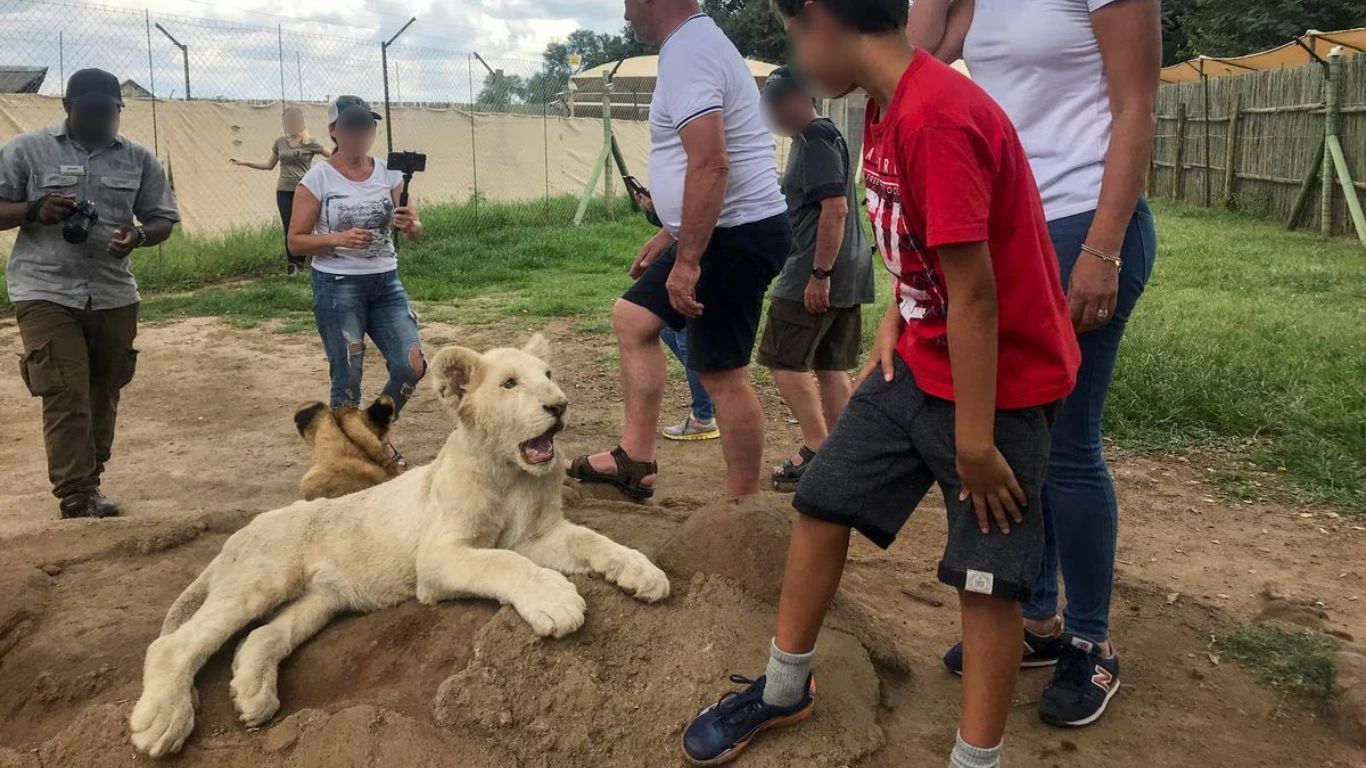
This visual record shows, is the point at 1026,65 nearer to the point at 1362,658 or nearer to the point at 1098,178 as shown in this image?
the point at 1098,178

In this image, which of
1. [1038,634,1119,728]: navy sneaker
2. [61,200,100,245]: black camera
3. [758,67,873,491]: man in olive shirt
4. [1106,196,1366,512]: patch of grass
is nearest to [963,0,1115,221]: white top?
[1038,634,1119,728]: navy sneaker

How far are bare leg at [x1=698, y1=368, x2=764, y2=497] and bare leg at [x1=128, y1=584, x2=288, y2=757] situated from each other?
1.92 metres

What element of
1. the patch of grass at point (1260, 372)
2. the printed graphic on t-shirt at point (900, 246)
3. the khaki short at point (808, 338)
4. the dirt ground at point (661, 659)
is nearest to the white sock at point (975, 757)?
the dirt ground at point (661, 659)

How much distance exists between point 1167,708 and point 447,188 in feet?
52.2

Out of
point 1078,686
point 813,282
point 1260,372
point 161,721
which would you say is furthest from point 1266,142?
point 161,721

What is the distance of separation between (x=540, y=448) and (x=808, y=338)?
7.63ft

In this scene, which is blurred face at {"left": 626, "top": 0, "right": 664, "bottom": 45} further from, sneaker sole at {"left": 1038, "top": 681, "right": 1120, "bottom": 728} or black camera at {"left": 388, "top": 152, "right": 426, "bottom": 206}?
sneaker sole at {"left": 1038, "top": 681, "right": 1120, "bottom": 728}

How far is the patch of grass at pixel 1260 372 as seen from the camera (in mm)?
5500

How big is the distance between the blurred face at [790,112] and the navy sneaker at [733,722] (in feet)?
11.1

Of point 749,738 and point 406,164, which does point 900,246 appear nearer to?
point 749,738

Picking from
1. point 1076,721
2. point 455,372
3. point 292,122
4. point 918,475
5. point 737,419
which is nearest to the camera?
point 918,475

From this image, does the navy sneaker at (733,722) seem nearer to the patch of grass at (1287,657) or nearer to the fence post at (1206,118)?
the patch of grass at (1287,657)

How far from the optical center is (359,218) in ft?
19.0

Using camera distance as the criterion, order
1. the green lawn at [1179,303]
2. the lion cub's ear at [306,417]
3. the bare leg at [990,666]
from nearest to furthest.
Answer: the bare leg at [990,666] < the lion cub's ear at [306,417] < the green lawn at [1179,303]
